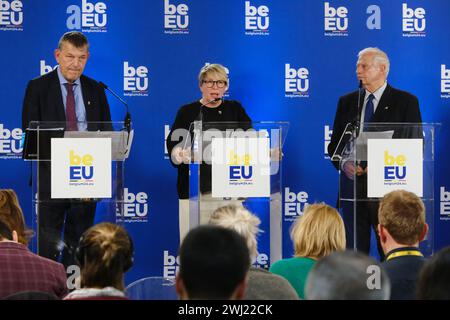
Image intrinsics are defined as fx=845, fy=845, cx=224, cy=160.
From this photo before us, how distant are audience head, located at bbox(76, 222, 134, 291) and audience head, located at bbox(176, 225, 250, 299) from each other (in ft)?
2.20

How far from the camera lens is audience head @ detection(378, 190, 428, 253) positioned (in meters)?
4.23

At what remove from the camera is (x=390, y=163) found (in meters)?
5.83

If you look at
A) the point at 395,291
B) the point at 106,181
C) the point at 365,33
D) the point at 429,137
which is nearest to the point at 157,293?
the point at 395,291

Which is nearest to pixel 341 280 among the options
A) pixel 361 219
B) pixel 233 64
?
pixel 361 219

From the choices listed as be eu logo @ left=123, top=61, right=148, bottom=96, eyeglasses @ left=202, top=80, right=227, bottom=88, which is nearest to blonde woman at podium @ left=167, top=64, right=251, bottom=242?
eyeglasses @ left=202, top=80, right=227, bottom=88

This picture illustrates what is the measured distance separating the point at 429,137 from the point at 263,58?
8.52 ft

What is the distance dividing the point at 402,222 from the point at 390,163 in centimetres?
162

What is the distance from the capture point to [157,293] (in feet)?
11.9

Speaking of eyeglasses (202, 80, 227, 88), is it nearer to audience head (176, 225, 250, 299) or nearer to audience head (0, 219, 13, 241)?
audience head (0, 219, 13, 241)

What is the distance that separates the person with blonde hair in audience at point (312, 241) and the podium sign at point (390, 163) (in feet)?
4.70

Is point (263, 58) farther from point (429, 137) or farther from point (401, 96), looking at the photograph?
point (429, 137)

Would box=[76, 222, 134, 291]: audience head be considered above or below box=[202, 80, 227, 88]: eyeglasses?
below

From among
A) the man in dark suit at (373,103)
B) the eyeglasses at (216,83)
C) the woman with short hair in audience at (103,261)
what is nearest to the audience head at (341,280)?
the woman with short hair in audience at (103,261)

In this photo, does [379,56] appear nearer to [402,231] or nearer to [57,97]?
[57,97]
